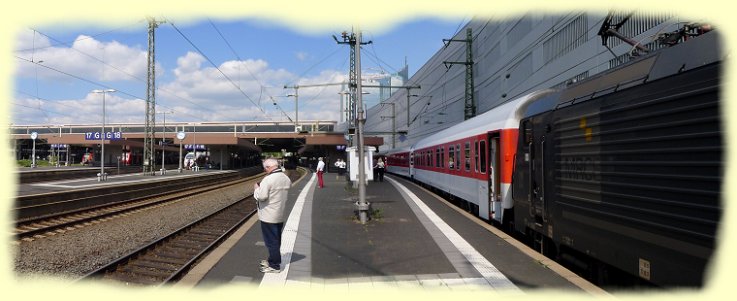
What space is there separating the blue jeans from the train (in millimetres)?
3666

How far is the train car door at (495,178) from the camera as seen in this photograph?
35.6 ft

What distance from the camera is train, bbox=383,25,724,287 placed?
3.86 meters

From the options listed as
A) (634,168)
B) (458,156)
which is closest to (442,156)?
(458,156)

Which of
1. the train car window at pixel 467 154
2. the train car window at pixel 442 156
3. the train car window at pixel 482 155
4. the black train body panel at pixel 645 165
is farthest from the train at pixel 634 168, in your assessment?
the train car window at pixel 442 156

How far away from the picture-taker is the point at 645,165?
15.0ft

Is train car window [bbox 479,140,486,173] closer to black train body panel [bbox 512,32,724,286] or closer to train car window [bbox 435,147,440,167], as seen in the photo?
black train body panel [bbox 512,32,724,286]

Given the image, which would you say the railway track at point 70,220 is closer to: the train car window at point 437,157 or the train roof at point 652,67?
the train car window at point 437,157

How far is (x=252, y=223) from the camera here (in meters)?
12.0

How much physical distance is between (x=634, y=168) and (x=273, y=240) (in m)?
4.34

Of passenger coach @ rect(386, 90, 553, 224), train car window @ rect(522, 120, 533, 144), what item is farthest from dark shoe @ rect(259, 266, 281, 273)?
passenger coach @ rect(386, 90, 553, 224)

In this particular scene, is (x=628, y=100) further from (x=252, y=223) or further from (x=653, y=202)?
(x=252, y=223)

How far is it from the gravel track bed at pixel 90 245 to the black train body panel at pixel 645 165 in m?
7.19

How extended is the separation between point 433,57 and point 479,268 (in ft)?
162

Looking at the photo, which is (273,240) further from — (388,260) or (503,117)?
(503,117)
